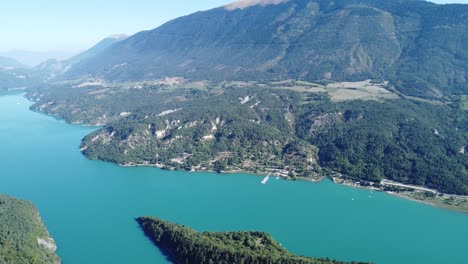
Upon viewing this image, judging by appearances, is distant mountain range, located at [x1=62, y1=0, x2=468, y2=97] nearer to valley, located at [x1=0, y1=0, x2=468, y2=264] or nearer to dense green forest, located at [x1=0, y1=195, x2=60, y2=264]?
valley, located at [x1=0, y1=0, x2=468, y2=264]

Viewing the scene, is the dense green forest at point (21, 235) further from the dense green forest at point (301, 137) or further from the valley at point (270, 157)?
the dense green forest at point (301, 137)

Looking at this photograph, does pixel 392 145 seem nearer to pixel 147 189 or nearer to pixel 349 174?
pixel 349 174

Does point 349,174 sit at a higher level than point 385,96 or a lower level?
lower

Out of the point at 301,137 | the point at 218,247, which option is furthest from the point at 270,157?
the point at 218,247

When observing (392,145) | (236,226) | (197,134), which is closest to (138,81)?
(197,134)

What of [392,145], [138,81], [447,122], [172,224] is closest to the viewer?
[172,224]
